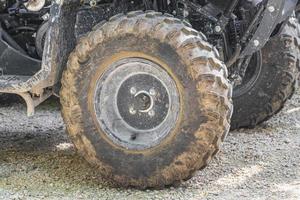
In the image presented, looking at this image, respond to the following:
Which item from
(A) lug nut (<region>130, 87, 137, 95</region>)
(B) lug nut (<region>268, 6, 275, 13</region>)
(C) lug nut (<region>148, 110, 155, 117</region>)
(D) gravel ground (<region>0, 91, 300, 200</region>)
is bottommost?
(D) gravel ground (<region>0, 91, 300, 200</region>)

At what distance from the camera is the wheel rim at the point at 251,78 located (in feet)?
22.0

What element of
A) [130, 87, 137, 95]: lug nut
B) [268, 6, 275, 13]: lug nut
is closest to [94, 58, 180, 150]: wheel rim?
[130, 87, 137, 95]: lug nut

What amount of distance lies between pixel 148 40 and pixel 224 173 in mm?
1261

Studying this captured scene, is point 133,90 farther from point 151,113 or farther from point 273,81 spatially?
point 273,81

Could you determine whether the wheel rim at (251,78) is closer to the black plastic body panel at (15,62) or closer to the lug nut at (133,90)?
the lug nut at (133,90)

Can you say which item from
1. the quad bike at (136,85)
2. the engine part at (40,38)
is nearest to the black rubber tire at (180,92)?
the quad bike at (136,85)

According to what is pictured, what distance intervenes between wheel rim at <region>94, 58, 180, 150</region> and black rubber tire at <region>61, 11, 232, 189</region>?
2.8 inches

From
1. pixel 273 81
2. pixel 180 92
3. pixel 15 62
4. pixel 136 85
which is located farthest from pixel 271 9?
pixel 15 62

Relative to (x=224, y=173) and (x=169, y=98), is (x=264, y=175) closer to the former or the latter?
(x=224, y=173)

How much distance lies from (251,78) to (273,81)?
0.21 metres

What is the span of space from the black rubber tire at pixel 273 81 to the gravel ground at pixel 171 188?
22 centimetres

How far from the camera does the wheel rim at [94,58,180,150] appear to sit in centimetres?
509

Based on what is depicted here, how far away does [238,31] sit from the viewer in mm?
6422

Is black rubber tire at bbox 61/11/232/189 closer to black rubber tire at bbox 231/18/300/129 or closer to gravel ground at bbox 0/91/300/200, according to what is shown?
gravel ground at bbox 0/91/300/200
